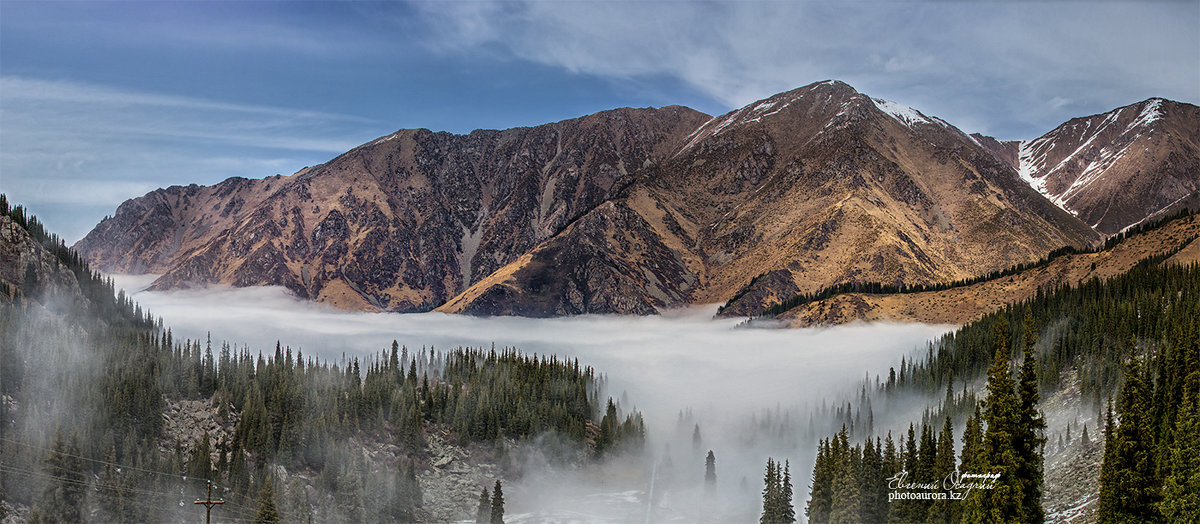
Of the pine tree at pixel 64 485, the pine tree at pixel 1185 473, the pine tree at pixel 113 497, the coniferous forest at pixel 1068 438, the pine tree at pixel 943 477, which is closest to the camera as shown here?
the coniferous forest at pixel 1068 438

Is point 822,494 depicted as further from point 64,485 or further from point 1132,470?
point 64,485

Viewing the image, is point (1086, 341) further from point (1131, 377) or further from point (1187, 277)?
point (1131, 377)

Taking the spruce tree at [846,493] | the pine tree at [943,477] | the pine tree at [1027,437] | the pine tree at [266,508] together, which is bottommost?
the pine tree at [266,508]

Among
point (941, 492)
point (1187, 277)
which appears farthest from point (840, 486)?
point (1187, 277)

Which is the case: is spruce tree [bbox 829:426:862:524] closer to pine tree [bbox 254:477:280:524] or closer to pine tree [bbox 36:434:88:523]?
pine tree [bbox 254:477:280:524]

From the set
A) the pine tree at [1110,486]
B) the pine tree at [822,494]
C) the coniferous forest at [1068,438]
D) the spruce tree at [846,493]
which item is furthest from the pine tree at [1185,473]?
the pine tree at [822,494]

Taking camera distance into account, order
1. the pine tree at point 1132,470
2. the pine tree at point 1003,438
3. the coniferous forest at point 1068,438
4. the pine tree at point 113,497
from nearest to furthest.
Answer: the pine tree at point 1003,438 → the coniferous forest at point 1068,438 → the pine tree at point 1132,470 → the pine tree at point 113,497

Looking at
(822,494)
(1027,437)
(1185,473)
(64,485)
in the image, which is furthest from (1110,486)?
(64,485)

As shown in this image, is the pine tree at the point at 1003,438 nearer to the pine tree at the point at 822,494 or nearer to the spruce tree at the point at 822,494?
the pine tree at the point at 822,494

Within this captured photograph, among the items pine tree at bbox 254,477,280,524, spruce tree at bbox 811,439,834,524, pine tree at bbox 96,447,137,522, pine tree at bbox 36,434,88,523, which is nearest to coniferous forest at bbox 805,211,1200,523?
spruce tree at bbox 811,439,834,524
